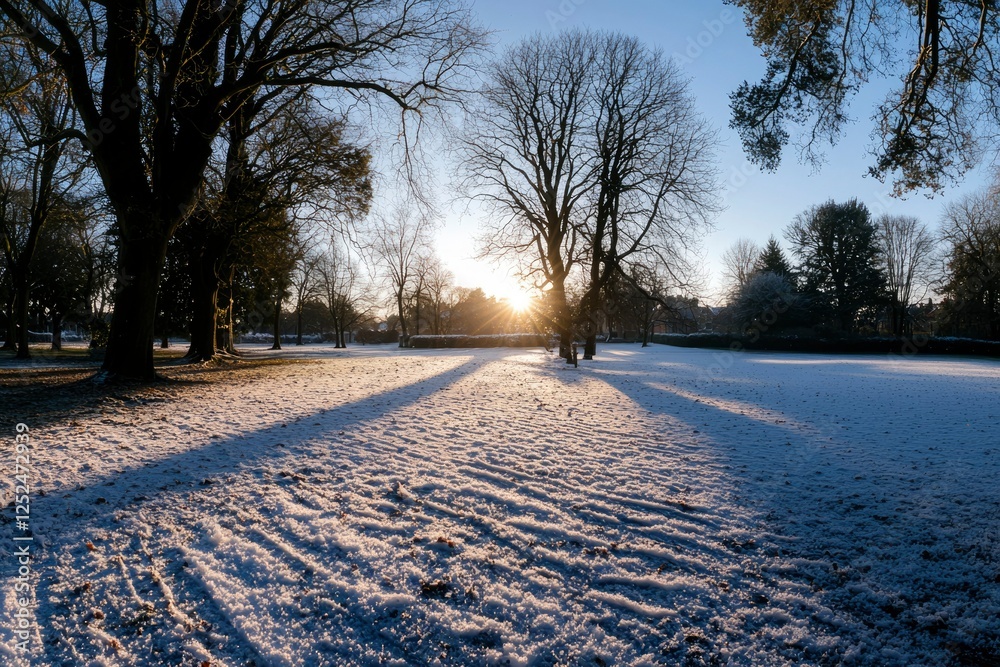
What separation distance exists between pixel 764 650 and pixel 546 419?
18.0ft

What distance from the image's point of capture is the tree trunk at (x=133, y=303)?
363 inches

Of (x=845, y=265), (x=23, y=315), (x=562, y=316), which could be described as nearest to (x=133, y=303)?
(x=562, y=316)

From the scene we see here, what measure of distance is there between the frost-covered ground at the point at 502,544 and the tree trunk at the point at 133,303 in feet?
7.53

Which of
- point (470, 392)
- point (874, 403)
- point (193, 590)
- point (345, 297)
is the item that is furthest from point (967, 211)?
point (345, 297)

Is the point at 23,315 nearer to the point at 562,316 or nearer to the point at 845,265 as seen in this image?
the point at 562,316

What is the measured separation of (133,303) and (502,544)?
967 centimetres

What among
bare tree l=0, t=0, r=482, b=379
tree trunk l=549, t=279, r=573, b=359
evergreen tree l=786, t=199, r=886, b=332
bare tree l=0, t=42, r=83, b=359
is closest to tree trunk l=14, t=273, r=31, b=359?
bare tree l=0, t=42, r=83, b=359

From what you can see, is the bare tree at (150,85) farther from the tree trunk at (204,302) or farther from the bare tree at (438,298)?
the bare tree at (438,298)

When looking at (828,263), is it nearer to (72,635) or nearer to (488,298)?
(488,298)

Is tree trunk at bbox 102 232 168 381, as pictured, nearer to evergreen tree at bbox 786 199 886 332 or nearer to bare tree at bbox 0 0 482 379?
bare tree at bbox 0 0 482 379

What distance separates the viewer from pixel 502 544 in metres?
3.41

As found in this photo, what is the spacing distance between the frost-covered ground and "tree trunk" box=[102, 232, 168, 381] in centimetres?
229

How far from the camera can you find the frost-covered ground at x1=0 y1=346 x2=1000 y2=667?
238 cm

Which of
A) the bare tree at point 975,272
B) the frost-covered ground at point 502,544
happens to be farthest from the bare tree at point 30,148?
the bare tree at point 975,272
